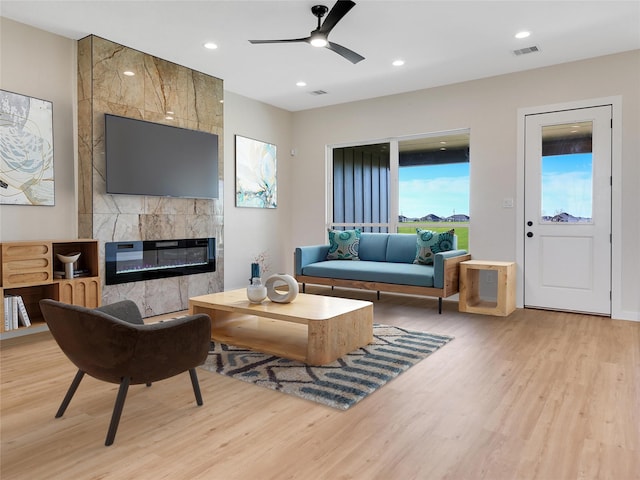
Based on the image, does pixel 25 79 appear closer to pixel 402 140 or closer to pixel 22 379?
pixel 22 379

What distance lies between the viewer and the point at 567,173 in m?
4.88

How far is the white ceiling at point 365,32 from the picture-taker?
361 centimetres

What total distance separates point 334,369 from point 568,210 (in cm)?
345

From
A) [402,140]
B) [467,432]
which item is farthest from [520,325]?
[402,140]

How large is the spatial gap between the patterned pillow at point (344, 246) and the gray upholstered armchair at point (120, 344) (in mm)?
3837

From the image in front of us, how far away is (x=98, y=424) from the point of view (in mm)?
2236

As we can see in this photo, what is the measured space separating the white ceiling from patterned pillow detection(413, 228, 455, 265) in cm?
191

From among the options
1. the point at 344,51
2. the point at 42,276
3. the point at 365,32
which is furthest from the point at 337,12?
the point at 42,276

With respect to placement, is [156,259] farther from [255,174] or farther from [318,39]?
[318,39]

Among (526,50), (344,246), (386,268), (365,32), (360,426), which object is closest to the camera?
(360,426)

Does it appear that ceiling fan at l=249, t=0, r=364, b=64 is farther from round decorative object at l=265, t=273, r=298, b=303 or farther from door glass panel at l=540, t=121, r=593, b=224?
door glass panel at l=540, t=121, r=593, b=224

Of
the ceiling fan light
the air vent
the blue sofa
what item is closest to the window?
the blue sofa

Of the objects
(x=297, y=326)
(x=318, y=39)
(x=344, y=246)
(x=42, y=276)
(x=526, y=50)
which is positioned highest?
(x=526, y=50)

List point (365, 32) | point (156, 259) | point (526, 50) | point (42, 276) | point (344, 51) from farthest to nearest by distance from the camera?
point (156, 259) → point (526, 50) → point (365, 32) → point (344, 51) → point (42, 276)
